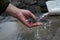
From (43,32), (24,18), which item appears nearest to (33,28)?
(43,32)

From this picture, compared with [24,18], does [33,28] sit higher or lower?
lower

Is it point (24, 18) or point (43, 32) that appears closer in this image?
point (24, 18)

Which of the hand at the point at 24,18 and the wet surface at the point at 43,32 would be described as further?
the wet surface at the point at 43,32

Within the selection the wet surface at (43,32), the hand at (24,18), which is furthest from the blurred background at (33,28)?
the hand at (24,18)

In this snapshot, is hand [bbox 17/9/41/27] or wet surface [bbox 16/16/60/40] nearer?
hand [bbox 17/9/41/27]

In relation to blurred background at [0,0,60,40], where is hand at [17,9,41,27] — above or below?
above

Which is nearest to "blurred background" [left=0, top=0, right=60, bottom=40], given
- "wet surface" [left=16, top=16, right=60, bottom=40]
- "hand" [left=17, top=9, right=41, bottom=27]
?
"wet surface" [left=16, top=16, right=60, bottom=40]

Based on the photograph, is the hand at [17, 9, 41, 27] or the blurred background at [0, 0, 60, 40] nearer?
the hand at [17, 9, 41, 27]

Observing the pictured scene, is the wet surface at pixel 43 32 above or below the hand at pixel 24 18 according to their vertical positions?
below

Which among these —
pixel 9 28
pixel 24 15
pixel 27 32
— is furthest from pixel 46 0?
pixel 24 15

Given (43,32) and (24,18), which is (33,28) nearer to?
(43,32)

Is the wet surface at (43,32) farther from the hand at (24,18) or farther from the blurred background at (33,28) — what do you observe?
the hand at (24,18)

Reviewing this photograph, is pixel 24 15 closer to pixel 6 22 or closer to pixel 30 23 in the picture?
pixel 30 23

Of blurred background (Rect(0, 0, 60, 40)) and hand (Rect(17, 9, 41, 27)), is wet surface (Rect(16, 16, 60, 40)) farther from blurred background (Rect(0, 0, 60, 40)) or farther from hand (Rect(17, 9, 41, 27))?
hand (Rect(17, 9, 41, 27))
